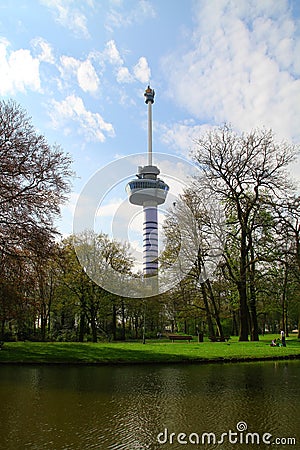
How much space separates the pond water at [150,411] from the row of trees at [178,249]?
23.6ft

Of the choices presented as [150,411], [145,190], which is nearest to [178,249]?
[150,411]

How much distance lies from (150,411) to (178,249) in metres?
22.5

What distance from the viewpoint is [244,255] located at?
28.0 m

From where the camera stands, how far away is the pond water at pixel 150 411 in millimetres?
6215

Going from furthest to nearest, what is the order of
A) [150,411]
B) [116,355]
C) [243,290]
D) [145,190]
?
[145,190]
[243,290]
[116,355]
[150,411]

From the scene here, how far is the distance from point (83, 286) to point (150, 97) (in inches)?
3482

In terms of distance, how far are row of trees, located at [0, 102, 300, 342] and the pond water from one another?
7.18 metres

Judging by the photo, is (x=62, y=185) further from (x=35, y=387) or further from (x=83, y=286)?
(x=83, y=286)

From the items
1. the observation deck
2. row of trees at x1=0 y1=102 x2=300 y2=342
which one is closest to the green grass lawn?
row of trees at x1=0 y1=102 x2=300 y2=342

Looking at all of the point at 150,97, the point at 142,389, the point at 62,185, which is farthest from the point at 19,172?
the point at 150,97

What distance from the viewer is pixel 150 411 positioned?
8.18 meters

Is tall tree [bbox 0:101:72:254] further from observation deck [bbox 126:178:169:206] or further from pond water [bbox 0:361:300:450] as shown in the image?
observation deck [bbox 126:178:169:206]

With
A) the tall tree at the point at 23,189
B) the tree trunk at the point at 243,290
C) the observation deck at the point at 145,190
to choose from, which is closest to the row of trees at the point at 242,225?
the tree trunk at the point at 243,290

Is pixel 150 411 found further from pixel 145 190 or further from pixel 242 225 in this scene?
pixel 145 190
